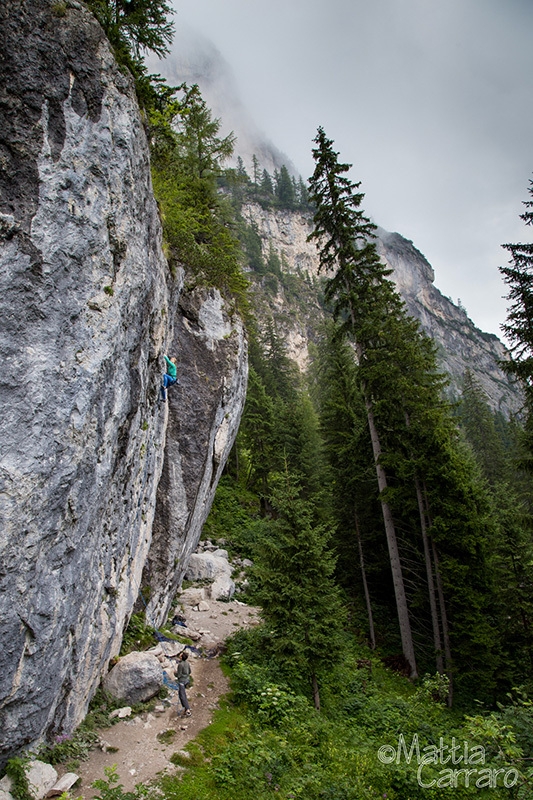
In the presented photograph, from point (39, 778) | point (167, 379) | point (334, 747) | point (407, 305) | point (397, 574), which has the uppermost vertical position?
point (407, 305)

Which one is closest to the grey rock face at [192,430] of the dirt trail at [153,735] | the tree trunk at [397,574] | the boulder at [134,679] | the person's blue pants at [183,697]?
the dirt trail at [153,735]

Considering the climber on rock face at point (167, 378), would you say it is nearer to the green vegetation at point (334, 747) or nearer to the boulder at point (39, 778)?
the green vegetation at point (334, 747)

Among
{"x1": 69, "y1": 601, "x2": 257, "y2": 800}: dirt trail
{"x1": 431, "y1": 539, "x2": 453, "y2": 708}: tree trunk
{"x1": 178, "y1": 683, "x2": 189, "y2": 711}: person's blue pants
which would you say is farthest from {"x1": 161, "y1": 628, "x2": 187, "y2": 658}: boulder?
{"x1": 431, "y1": 539, "x2": 453, "y2": 708}: tree trunk

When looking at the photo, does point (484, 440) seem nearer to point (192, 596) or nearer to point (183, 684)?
point (192, 596)

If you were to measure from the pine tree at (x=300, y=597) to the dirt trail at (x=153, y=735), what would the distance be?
201 centimetres

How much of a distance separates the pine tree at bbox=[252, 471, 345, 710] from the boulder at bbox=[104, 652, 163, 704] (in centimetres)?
285

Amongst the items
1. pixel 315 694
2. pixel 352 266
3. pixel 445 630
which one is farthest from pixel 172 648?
pixel 352 266

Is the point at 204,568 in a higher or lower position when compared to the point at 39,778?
higher

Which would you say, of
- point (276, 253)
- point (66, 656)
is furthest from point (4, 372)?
point (276, 253)

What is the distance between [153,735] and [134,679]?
1196 mm

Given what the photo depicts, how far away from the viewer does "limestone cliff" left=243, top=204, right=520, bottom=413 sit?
2943 inches

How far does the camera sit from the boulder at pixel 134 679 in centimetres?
852

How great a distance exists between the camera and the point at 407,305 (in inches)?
A: 5551

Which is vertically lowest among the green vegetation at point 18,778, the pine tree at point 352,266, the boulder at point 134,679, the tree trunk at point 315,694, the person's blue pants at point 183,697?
the tree trunk at point 315,694
